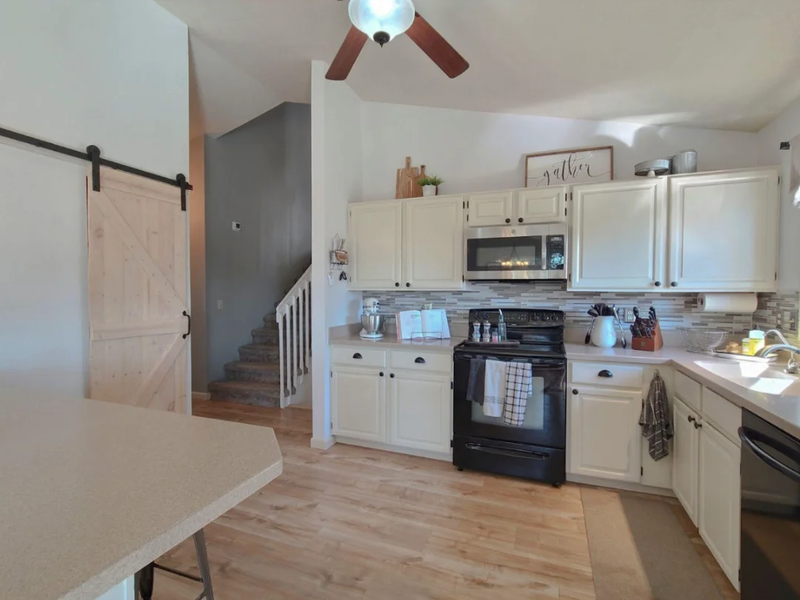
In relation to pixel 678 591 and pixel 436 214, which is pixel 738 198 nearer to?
pixel 436 214

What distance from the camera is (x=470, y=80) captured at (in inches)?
109

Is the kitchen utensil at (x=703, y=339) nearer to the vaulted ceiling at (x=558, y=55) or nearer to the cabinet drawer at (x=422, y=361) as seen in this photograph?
the vaulted ceiling at (x=558, y=55)

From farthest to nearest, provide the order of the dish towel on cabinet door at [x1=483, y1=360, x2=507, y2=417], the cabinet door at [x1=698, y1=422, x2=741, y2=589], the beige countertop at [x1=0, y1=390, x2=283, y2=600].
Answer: the dish towel on cabinet door at [x1=483, y1=360, x2=507, y2=417]
the cabinet door at [x1=698, y1=422, x2=741, y2=589]
the beige countertop at [x1=0, y1=390, x2=283, y2=600]

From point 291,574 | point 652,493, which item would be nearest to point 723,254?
point 652,493

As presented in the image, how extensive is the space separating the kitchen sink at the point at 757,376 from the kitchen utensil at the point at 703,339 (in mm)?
300

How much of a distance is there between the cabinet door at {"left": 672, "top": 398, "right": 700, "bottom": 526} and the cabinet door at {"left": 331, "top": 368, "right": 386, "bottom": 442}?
6.26 feet

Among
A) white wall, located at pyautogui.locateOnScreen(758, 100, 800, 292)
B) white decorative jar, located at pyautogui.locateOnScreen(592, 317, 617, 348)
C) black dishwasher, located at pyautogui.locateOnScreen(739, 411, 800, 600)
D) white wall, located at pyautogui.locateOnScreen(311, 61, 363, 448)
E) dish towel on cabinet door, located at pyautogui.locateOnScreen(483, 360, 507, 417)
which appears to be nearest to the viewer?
black dishwasher, located at pyautogui.locateOnScreen(739, 411, 800, 600)

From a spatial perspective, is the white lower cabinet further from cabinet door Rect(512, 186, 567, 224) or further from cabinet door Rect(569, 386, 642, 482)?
cabinet door Rect(512, 186, 567, 224)

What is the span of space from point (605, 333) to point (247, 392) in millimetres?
3694

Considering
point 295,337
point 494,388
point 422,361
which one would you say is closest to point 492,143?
point 422,361

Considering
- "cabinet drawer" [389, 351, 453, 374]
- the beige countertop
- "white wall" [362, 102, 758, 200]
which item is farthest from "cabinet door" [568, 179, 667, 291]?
the beige countertop

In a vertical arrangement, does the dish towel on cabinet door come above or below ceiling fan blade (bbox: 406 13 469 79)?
below

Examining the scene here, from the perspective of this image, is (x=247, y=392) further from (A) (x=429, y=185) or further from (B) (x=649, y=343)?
(B) (x=649, y=343)

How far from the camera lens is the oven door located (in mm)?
2500
